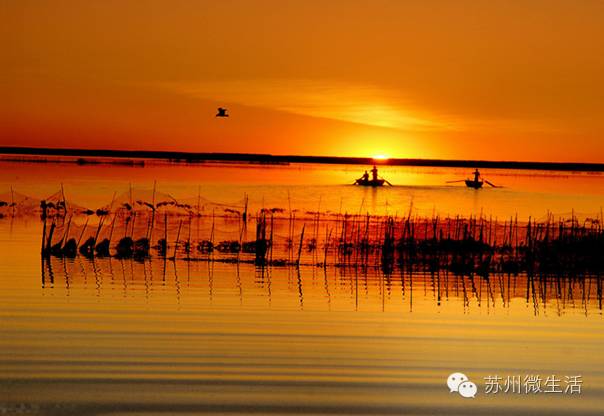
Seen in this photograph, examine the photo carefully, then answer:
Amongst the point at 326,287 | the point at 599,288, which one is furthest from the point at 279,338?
the point at 599,288

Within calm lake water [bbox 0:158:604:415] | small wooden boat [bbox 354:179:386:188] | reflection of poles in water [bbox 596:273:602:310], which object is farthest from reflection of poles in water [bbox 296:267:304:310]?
small wooden boat [bbox 354:179:386:188]

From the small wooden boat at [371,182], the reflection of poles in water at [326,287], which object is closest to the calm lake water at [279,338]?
the reflection of poles in water at [326,287]

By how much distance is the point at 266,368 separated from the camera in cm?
1061

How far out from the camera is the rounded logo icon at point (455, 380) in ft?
33.0

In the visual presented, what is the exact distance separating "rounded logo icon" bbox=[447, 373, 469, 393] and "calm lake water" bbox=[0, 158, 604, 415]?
0.10 meters

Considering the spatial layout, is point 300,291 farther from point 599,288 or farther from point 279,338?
point 599,288

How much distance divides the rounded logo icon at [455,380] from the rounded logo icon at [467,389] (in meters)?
0.05

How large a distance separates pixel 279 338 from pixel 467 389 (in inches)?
126

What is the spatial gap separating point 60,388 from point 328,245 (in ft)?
50.5

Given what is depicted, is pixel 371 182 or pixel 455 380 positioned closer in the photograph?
pixel 455 380

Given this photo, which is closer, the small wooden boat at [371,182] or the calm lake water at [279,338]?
the calm lake water at [279,338]

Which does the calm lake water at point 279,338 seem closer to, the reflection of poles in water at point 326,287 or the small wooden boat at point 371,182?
the reflection of poles in water at point 326,287

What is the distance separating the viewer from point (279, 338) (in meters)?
12.4

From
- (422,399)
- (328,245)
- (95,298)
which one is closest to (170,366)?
(422,399)
